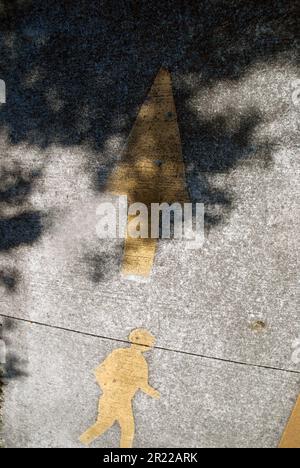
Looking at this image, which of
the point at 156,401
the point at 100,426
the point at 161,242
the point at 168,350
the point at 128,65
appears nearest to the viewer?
the point at 128,65

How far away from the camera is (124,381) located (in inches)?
122

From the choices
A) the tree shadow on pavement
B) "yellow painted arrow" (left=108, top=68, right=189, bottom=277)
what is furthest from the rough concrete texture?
the tree shadow on pavement

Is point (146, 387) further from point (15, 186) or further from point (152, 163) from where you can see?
point (15, 186)

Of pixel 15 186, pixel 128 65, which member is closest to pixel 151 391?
pixel 15 186

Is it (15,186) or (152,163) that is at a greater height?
(152,163)

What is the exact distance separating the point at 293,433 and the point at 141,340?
1.49 meters

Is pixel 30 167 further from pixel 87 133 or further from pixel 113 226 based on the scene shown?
pixel 113 226

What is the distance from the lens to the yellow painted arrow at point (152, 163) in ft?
8.83

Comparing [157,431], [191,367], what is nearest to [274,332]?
[191,367]

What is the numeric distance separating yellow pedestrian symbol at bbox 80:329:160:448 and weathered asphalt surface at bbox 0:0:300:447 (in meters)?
0.08

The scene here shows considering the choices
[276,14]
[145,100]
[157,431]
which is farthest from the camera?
[157,431]

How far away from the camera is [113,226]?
9.62ft

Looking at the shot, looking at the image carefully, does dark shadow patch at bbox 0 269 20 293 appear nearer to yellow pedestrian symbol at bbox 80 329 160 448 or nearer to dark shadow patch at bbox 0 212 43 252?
dark shadow patch at bbox 0 212 43 252
